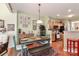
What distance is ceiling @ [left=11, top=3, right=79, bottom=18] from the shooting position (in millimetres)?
1978

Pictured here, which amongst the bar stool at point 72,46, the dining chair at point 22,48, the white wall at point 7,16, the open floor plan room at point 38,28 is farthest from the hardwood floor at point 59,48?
the white wall at point 7,16

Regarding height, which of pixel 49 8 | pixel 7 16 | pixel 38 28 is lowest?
pixel 38 28

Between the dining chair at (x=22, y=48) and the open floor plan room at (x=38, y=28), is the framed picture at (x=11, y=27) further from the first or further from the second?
the dining chair at (x=22, y=48)

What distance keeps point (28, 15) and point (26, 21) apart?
141 mm

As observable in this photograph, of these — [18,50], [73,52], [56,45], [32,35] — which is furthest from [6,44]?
[73,52]

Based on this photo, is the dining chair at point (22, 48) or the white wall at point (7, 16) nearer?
the white wall at point (7, 16)

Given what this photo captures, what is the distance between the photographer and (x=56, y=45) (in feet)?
6.95

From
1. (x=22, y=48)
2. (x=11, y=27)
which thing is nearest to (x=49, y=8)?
(x=11, y=27)

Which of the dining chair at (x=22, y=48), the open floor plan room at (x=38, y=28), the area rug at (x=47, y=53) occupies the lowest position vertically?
the area rug at (x=47, y=53)

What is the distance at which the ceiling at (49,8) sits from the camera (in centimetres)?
198

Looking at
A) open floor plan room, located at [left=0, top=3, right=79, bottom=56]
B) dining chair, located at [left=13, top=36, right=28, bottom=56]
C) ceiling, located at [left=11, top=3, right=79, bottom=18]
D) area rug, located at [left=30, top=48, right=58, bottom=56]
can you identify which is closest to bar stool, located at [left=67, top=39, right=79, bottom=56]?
open floor plan room, located at [left=0, top=3, right=79, bottom=56]

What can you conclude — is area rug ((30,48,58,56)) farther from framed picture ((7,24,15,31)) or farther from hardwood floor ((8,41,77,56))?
framed picture ((7,24,15,31))

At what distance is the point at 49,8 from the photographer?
207 cm

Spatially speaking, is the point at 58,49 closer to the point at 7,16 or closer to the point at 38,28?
the point at 38,28
